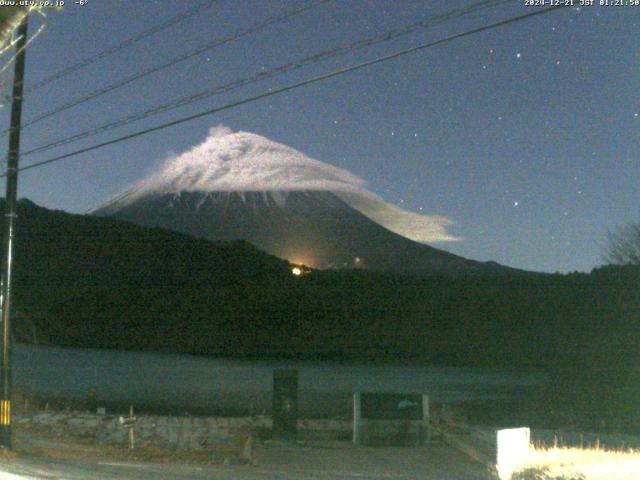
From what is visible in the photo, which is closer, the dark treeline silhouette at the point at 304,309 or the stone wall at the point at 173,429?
the stone wall at the point at 173,429

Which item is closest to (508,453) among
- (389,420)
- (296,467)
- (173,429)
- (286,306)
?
(296,467)

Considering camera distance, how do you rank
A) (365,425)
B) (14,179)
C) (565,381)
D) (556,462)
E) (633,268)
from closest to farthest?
(556,462), (14,179), (365,425), (565,381), (633,268)

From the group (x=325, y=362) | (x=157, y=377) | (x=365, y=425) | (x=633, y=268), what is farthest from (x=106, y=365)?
(x=633, y=268)

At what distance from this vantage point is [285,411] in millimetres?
19500

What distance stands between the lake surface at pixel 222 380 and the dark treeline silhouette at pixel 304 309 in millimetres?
5716

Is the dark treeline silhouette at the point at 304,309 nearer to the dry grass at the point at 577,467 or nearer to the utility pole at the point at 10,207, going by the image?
the dry grass at the point at 577,467

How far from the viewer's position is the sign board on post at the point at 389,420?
65.4 feet

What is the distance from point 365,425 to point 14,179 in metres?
9.25

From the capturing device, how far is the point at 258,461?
16.9 metres

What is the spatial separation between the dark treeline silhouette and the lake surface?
5716 mm

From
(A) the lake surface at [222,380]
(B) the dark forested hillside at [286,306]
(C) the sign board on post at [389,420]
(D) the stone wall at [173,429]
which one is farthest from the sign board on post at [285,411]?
(B) the dark forested hillside at [286,306]

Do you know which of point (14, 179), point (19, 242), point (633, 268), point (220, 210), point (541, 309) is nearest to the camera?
point (14, 179)

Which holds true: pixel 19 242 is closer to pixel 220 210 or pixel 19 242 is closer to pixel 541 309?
pixel 541 309

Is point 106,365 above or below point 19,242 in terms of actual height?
below
